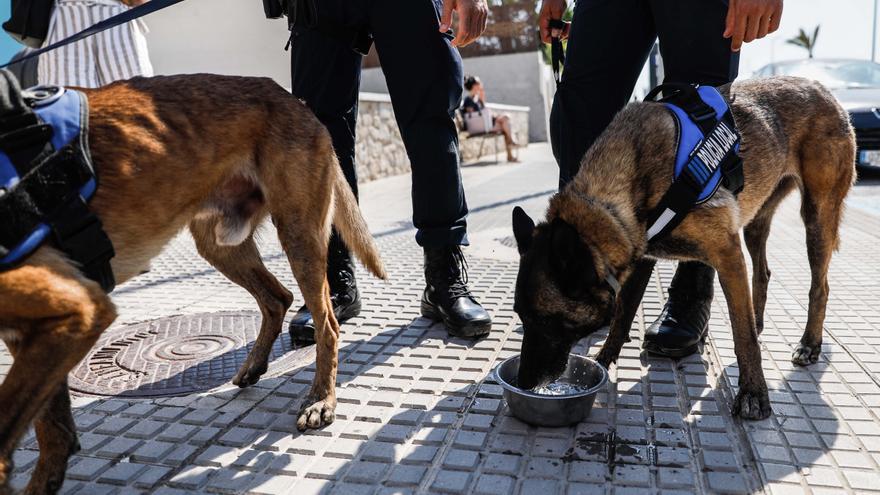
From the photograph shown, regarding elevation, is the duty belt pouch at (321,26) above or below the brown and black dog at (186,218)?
above

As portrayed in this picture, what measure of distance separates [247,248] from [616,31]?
1.96 metres

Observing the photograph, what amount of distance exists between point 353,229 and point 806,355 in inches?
79.0

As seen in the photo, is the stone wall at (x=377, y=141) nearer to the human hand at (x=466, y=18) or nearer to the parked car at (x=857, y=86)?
the parked car at (x=857, y=86)

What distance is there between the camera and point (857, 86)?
9.70 m

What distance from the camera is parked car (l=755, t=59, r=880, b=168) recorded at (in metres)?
8.51

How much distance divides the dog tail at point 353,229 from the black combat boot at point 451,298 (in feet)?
1.68

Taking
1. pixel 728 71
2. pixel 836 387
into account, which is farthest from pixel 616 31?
pixel 836 387

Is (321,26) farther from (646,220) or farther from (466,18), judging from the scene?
(646,220)

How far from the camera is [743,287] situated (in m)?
2.24

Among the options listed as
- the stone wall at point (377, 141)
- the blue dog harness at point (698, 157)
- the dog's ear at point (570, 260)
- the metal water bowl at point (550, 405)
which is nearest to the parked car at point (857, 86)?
the stone wall at point (377, 141)

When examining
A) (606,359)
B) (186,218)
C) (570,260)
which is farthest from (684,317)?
(186,218)

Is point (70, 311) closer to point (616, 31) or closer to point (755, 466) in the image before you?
point (755, 466)

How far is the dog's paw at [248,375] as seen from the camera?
252 cm

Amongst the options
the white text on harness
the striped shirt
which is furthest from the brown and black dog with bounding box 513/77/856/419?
the striped shirt
